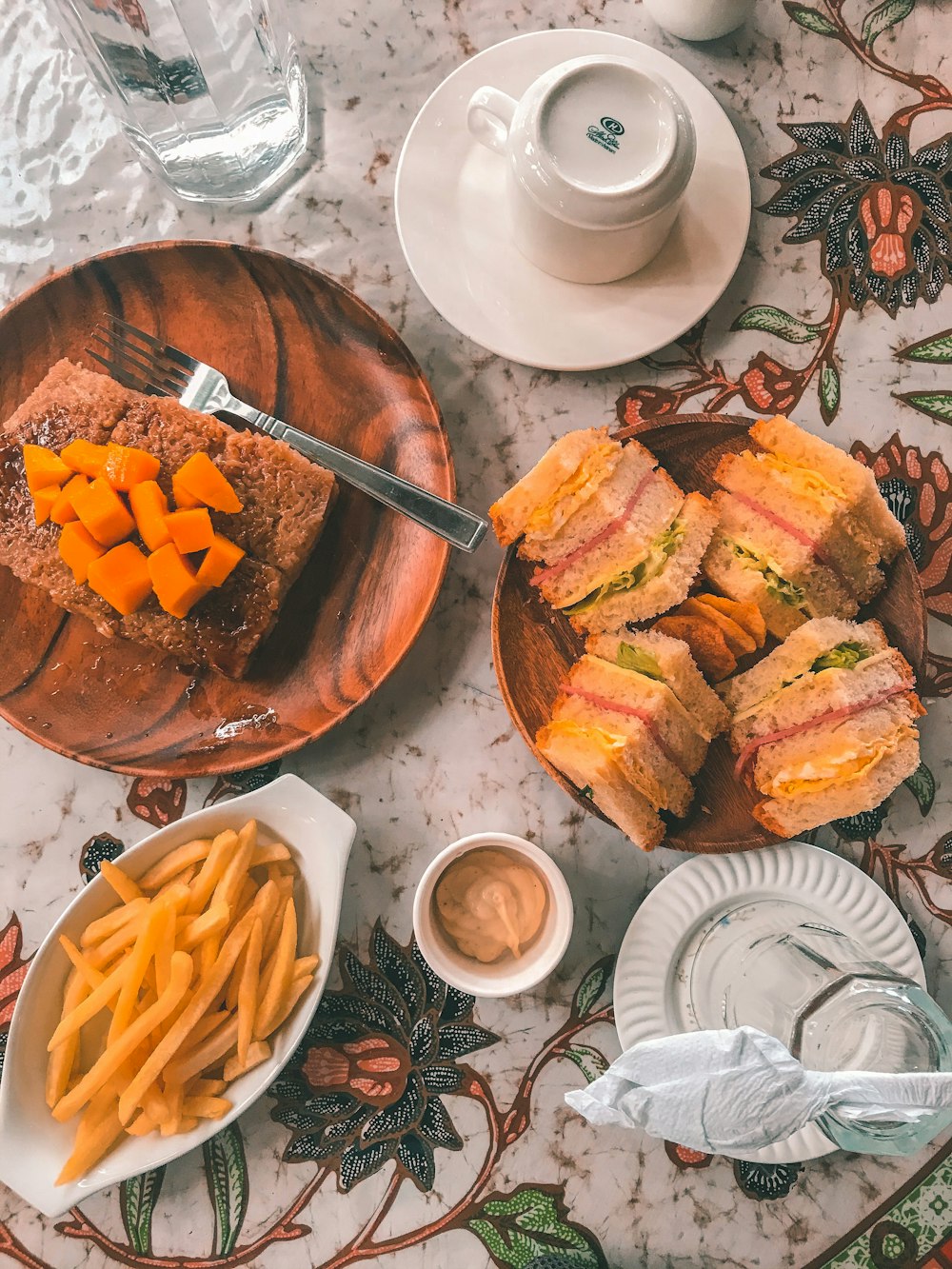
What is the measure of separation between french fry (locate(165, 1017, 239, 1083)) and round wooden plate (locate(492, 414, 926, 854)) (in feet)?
2.46

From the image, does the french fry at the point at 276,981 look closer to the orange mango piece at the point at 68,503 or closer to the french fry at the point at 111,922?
the french fry at the point at 111,922

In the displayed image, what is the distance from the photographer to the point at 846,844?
1.90 m

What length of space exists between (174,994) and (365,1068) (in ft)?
1.50

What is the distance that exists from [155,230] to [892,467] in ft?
5.43

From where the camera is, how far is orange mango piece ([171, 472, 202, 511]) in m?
1.69

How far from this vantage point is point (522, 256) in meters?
1.87

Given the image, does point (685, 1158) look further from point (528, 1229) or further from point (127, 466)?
point (127, 466)

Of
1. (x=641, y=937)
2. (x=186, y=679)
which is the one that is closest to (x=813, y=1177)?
(x=641, y=937)

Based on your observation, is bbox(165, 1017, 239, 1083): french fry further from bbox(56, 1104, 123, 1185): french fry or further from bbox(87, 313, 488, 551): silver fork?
bbox(87, 313, 488, 551): silver fork

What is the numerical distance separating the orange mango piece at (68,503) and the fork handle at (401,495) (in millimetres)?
388

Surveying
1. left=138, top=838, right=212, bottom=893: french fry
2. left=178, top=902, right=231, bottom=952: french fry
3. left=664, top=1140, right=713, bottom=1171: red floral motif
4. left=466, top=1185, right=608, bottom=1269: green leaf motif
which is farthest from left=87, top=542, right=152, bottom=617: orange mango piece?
left=664, top=1140, right=713, bottom=1171: red floral motif

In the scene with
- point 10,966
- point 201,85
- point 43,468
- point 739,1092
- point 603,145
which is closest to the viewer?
point 739,1092

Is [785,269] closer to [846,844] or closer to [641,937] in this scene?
[846,844]

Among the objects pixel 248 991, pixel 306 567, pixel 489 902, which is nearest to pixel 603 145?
pixel 306 567
